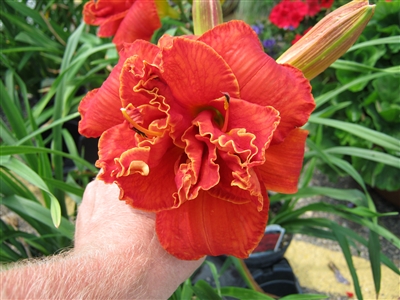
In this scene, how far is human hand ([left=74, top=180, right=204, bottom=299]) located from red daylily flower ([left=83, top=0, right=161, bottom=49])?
0.36 m

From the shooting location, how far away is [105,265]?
42 cm

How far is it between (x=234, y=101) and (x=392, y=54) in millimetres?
989

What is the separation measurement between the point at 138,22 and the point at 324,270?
0.99 metres

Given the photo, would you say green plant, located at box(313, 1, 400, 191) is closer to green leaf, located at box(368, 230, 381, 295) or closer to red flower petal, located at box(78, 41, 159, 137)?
green leaf, located at box(368, 230, 381, 295)

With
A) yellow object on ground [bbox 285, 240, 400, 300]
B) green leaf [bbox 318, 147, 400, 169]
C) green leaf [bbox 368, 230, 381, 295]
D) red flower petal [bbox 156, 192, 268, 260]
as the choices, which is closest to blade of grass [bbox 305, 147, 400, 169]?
green leaf [bbox 318, 147, 400, 169]

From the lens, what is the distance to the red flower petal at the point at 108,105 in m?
0.42

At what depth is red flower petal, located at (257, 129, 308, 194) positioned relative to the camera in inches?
17.9

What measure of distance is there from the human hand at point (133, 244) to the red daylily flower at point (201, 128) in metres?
0.06

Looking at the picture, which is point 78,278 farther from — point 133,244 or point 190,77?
point 190,77

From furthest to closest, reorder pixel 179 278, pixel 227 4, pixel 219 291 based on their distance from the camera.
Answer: pixel 227 4, pixel 219 291, pixel 179 278

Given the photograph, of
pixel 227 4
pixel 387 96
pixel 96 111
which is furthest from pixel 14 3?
pixel 227 4

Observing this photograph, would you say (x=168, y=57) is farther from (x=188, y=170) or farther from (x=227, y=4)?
(x=227, y=4)

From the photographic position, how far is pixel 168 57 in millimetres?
374

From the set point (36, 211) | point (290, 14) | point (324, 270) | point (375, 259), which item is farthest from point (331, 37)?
point (290, 14)
